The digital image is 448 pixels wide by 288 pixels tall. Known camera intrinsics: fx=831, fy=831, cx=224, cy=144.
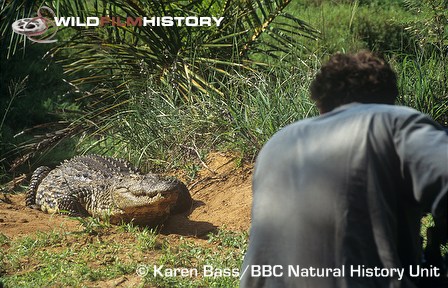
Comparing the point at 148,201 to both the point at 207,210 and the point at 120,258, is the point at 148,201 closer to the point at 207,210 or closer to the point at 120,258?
the point at 207,210

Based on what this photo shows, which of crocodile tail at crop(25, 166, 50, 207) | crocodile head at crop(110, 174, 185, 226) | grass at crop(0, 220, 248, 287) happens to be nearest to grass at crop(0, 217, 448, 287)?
grass at crop(0, 220, 248, 287)

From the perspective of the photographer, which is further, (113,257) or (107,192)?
(107,192)

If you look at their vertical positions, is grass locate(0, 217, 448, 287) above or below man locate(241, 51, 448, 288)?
below

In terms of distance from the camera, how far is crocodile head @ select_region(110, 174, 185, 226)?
6.41 m

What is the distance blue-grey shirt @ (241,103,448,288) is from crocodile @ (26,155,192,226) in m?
3.53

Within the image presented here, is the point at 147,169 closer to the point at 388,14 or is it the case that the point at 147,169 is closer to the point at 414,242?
the point at 414,242

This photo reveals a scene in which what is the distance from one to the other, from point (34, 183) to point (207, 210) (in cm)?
234

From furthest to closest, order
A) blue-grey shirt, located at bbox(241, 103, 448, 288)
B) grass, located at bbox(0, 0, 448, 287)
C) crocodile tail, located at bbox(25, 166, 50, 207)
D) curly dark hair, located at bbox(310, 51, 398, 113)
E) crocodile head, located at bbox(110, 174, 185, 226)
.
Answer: crocodile tail, located at bbox(25, 166, 50, 207), crocodile head, located at bbox(110, 174, 185, 226), grass, located at bbox(0, 0, 448, 287), curly dark hair, located at bbox(310, 51, 398, 113), blue-grey shirt, located at bbox(241, 103, 448, 288)

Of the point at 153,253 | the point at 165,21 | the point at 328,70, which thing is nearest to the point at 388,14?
the point at 165,21

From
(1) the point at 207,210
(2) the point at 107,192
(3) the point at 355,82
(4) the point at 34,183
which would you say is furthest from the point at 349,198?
(4) the point at 34,183

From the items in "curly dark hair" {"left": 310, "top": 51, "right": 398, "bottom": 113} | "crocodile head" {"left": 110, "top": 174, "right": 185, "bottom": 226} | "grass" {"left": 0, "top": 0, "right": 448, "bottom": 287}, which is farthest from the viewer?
"crocodile head" {"left": 110, "top": 174, "right": 185, "bottom": 226}

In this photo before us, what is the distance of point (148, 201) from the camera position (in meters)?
6.43

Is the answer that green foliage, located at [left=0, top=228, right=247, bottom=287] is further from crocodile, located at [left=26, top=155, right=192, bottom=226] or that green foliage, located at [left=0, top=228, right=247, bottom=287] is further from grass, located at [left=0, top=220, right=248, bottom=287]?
crocodile, located at [left=26, top=155, right=192, bottom=226]

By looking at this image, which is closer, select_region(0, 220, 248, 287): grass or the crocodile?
select_region(0, 220, 248, 287): grass
